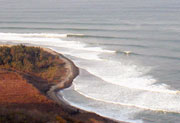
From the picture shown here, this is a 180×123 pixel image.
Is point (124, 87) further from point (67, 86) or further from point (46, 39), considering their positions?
point (46, 39)

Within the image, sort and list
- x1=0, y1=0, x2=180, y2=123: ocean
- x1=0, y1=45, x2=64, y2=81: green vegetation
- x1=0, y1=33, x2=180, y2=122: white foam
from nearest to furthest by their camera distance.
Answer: x1=0, y1=0, x2=180, y2=123: ocean
x1=0, y1=33, x2=180, y2=122: white foam
x1=0, y1=45, x2=64, y2=81: green vegetation

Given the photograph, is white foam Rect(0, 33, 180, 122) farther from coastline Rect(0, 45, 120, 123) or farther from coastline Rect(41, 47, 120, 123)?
coastline Rect(0, 45, 120, 123)

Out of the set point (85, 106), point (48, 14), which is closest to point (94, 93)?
point (85, 106)

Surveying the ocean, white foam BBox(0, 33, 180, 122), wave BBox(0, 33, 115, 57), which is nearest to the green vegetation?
the ocean

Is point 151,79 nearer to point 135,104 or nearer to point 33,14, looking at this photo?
point 135,104

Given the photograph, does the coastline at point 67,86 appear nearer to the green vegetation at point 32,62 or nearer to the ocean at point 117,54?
the ocean at point 117,54

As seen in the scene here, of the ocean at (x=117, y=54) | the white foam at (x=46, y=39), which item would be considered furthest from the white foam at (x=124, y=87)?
the white foam at (x=46, y=39)

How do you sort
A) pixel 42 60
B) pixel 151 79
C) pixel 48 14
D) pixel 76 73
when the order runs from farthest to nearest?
pixel 48 14 < pixel 42 60 < pixel 76 73 < pixel 151 79
